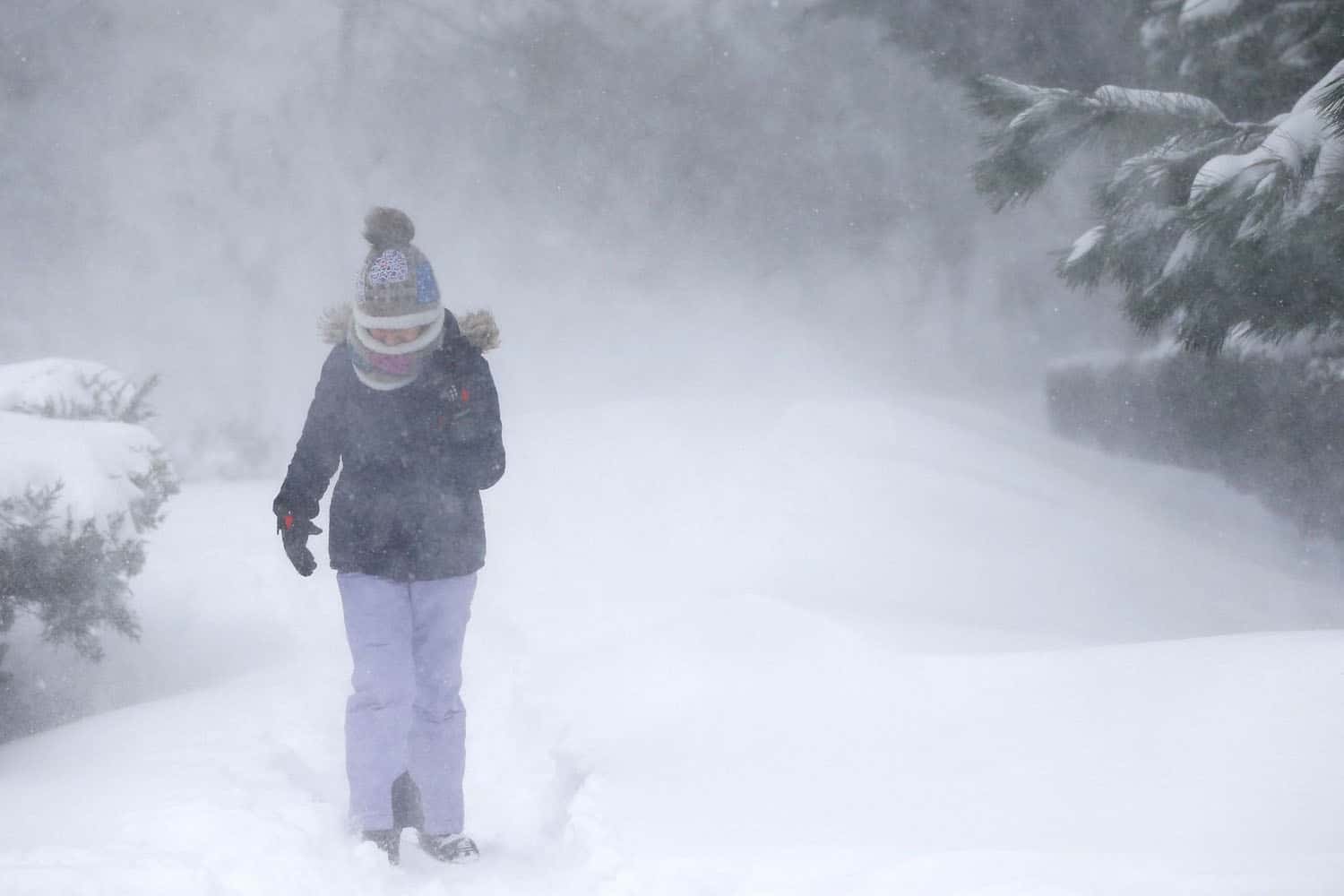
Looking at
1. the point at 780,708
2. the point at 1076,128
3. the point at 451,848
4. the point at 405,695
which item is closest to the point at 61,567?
the point at 405,695

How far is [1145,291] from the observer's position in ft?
10.2

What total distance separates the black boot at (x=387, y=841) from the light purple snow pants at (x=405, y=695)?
0.6 inches

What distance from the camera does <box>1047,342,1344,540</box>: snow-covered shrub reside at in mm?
5023

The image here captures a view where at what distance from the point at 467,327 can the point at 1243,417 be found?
5.06 metres

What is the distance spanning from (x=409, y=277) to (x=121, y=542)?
1.96 m

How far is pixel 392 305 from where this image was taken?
225 cm

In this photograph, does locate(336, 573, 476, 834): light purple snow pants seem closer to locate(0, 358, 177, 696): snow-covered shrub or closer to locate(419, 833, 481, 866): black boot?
locate(419, 833, 481, 866): black boot

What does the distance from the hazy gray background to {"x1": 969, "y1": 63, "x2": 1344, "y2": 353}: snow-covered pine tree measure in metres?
5.87

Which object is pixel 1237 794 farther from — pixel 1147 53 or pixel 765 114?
pixel 765 114

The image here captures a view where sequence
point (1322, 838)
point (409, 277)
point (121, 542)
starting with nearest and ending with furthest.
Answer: point (1322, 838), point (409, 277), point (121, 542)

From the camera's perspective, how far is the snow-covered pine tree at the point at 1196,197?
2.62 metres

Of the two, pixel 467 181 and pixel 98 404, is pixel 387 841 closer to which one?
pixel 98 404

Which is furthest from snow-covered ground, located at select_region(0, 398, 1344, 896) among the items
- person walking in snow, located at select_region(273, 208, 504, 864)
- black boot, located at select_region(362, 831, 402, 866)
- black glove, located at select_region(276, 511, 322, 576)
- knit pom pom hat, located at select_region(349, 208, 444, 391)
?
knit pom pom hat, located at select_region(349, 208, 444, 391)

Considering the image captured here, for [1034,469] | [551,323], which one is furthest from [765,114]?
[1034,469]
